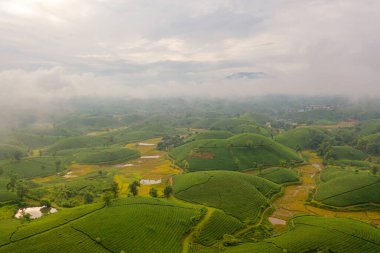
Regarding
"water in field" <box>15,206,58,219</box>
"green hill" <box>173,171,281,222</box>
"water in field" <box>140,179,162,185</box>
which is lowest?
"water in field" <box>140,179,162,185</box>

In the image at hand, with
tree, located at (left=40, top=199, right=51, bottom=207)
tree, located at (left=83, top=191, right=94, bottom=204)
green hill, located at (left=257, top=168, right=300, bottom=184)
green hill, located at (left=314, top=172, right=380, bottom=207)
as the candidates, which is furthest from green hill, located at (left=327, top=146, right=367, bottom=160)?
tree, located at (left=40, top=199, right=51, bottom=207)

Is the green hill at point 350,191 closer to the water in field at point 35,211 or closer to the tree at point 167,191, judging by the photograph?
the tree at point 167,191

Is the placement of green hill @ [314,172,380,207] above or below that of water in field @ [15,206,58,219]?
above

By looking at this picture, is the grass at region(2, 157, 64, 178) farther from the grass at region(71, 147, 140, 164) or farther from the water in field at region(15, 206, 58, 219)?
the water in field at region(15, 206, 58, 219)

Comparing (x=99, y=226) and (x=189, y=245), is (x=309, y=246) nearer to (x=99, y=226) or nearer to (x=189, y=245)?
(x=189, y=245)

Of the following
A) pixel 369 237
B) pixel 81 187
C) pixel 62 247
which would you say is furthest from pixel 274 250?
pixel 81 187

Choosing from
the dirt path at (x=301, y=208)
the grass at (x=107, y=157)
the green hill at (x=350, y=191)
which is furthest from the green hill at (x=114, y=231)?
the grass at (x=107, y=157)

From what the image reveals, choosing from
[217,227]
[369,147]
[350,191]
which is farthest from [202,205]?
[369,147]
